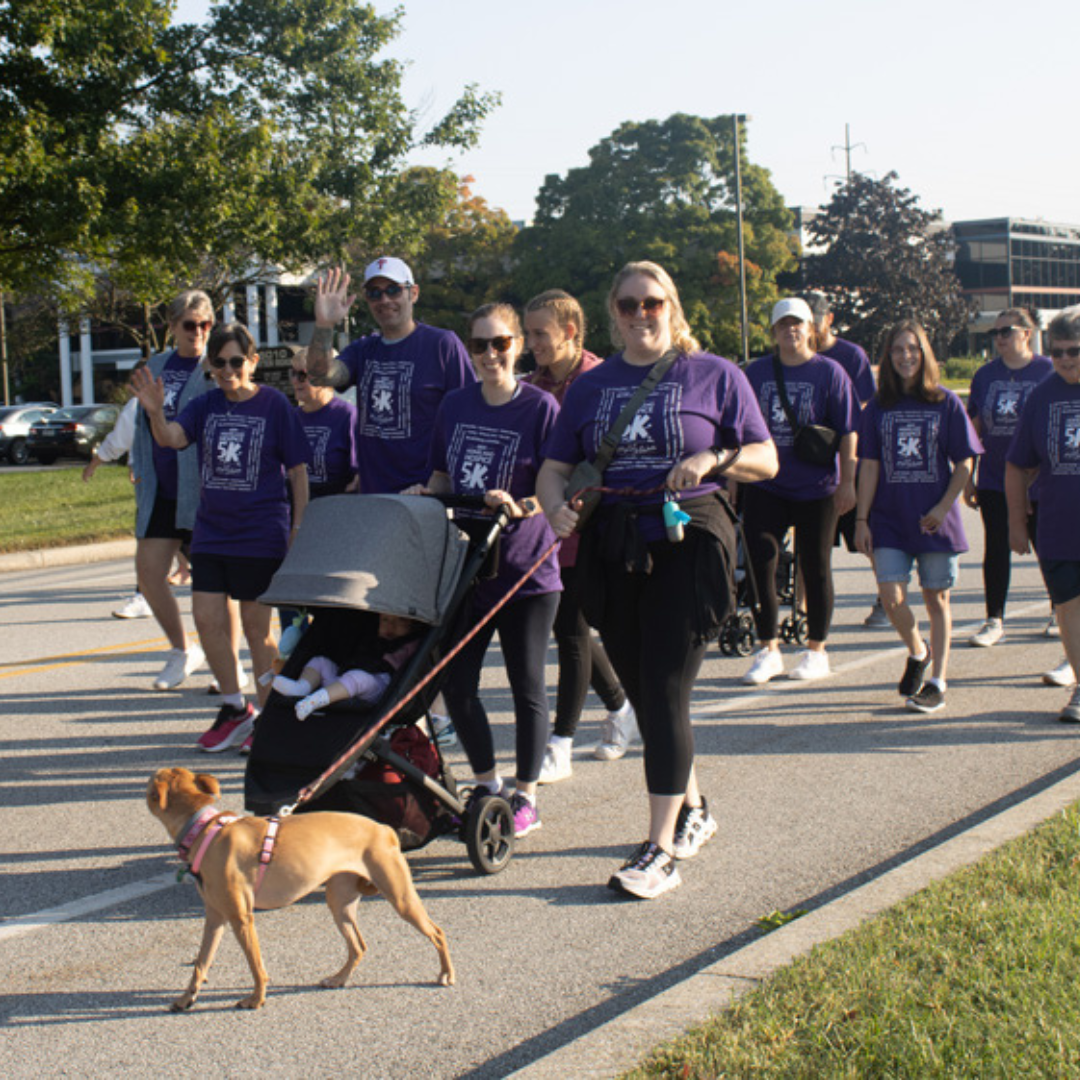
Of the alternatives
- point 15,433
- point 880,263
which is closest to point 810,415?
point 15,433

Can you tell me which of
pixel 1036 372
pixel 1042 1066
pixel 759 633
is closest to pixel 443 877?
pixel 1042 1066

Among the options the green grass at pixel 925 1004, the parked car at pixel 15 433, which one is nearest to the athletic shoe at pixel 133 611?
the green grass at pixel 925 1004

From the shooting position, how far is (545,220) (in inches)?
2491

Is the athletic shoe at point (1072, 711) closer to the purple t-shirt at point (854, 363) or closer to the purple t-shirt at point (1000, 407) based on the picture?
the purple t-shirt at point (1000, 407)

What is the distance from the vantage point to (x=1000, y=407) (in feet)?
31.4

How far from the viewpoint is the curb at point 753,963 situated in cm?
334

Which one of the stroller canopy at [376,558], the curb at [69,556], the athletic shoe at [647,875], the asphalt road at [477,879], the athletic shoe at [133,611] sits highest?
the stroller canopy at [376,558]

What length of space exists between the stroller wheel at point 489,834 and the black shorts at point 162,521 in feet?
11.3

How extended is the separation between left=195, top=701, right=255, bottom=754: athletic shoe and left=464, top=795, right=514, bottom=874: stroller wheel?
86.8 inches

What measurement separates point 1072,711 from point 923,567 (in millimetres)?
1047

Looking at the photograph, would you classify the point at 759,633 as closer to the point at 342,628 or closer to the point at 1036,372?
the point at 1036,372

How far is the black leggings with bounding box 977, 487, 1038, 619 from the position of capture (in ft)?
30.8

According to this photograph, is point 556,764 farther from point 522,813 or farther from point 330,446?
point 330,446

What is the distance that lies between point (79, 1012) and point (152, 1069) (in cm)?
49
